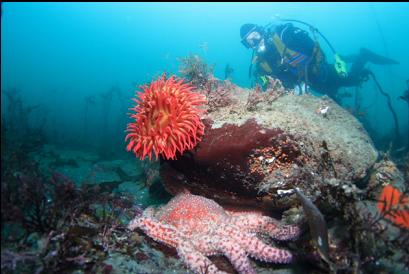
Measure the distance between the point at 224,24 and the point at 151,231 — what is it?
20176cm

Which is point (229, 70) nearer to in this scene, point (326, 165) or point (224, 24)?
point (326, 165)

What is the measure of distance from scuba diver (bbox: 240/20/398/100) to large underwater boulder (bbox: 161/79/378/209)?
435cm

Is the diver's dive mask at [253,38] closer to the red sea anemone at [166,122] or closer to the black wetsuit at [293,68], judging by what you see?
the black wetsuit at [293,68]

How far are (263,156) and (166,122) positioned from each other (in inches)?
57.0

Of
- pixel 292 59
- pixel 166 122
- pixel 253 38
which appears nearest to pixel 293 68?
pixel 292 59

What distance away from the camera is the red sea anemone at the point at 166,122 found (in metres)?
4.11

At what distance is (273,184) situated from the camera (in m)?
4.11

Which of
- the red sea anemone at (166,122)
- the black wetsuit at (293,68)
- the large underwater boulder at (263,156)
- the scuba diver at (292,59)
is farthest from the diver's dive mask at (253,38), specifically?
the red sea anemone at (166,122)

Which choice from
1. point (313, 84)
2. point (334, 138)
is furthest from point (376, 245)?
point (313, 84)

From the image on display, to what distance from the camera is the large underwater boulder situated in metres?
4.07

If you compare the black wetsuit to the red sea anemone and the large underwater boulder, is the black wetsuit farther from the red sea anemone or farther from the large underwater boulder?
the red sea anemone

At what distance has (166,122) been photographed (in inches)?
164

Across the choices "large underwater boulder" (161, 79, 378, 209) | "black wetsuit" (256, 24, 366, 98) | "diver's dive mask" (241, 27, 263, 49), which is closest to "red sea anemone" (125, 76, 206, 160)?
"large underwater boulder" (161, 79, 378, 209)

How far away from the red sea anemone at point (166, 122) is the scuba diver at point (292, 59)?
511 cm
